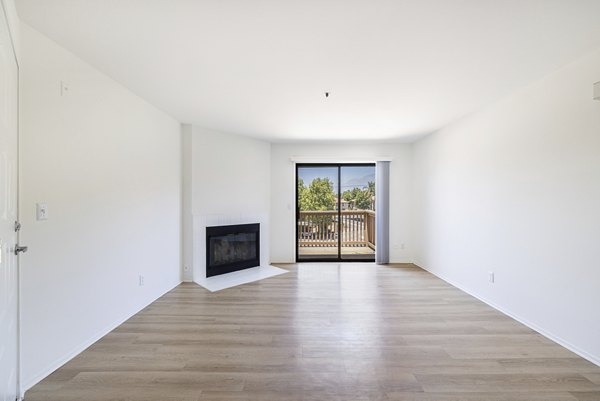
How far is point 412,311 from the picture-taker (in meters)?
3.01

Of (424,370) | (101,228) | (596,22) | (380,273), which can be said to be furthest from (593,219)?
(101,228)

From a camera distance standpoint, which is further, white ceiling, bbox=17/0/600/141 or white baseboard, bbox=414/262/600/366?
white baseboard, bbox=414/262/600/366

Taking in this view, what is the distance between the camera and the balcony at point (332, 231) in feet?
18.8

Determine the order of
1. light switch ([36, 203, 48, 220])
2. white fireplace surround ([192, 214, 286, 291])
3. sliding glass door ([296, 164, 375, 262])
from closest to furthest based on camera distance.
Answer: light switch ([36, 203, 48, 220])
white fireplace surround ([192, 214, 286, 291])
sliding glass door ([296, 164, 375, 262])

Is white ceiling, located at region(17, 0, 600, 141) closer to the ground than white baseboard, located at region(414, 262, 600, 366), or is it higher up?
higher up

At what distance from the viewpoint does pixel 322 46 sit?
6.42 feet

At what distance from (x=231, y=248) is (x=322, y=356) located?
2.90 meters

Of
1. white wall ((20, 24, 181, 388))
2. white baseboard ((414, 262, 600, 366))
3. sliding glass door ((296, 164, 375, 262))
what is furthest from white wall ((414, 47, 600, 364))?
white wall ((20, 24, 181, 388))

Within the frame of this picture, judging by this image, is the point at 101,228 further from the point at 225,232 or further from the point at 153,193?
the point at 225,232

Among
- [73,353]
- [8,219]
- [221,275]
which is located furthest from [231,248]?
[8,219]

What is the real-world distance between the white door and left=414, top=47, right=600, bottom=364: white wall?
382 centimetres

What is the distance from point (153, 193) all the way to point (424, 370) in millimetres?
3302

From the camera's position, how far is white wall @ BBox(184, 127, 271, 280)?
409 cm

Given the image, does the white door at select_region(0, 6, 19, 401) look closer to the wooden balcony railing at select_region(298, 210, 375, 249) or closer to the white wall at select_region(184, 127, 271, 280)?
the white wall at select_region(184, 127, 271, 280)
